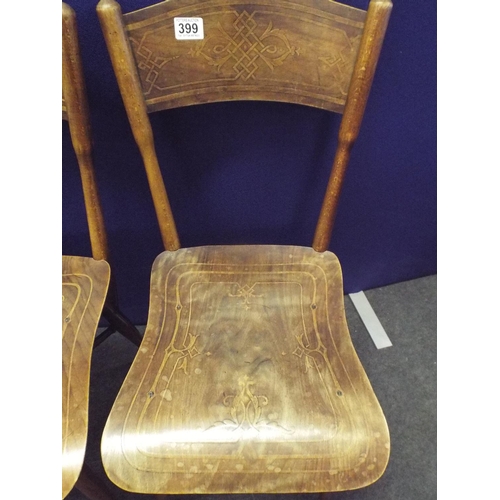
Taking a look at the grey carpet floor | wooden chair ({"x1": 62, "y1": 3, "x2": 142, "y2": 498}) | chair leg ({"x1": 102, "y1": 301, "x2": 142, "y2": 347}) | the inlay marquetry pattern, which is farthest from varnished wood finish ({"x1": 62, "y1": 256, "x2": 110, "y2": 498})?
the grey carpet floor

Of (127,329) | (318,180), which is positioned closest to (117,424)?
(127,329)

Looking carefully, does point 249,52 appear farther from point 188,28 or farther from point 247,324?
point 247,324

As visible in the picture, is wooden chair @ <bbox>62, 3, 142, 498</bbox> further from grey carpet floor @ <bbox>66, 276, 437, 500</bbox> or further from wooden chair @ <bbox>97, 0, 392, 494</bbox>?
grey carpet floor @ <bbox>66, 276, 437, 500</bbox>

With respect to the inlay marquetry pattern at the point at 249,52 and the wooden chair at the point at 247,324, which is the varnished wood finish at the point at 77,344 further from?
the inlay marquetry pattern at the point at 249,52

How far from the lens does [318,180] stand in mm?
1020

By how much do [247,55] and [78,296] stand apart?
442mm

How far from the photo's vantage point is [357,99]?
71cm

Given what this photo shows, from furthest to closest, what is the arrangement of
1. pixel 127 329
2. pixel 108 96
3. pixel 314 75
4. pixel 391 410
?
pixel 391 410 < pixel 127 329 < pixel 108 96 < pixel 314 75

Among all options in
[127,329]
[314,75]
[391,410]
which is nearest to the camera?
[314,75]

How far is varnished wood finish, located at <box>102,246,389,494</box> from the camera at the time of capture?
0.60 metres

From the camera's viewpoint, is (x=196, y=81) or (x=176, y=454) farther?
(x=196, y=81)

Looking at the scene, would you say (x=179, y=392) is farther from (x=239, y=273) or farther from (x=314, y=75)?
(x=314, y=75)

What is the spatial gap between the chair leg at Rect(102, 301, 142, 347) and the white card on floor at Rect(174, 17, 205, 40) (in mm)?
476

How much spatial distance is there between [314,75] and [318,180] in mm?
320
